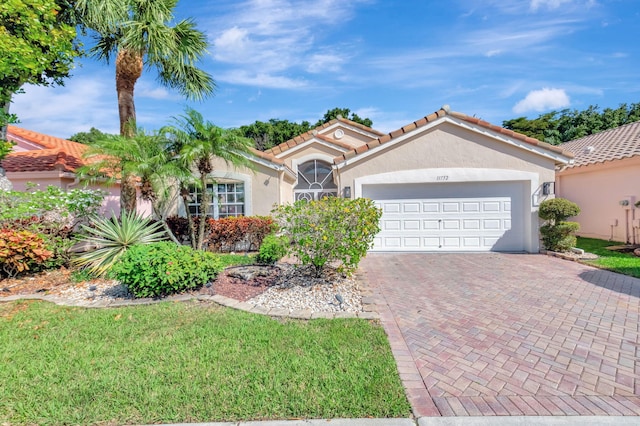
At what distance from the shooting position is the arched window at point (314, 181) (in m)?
16.9

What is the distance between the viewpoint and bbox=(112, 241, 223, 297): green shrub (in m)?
5.84

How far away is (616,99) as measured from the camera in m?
31.5

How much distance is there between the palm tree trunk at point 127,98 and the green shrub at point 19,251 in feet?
9.51

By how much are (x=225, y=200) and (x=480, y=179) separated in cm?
1044

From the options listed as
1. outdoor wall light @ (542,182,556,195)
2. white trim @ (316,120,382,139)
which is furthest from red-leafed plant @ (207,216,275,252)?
white trim @ (316,120,382,139)

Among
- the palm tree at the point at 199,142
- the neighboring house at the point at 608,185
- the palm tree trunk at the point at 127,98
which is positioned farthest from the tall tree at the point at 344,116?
the palm tree at the point at 199,142

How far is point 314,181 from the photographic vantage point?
1714 cm

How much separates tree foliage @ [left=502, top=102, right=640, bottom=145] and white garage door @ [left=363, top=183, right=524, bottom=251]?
90.4ft

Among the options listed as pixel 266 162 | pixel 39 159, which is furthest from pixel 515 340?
pixel 39 159

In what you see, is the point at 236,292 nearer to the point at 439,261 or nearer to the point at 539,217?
the point at 439,261

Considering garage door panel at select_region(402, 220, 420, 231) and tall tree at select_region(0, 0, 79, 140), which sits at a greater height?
tall tree at select_region(0, 0, 79, 140)

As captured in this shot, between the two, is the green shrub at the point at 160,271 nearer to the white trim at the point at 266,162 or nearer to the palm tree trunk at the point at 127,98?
the palm tree trunk at the point at 127,98

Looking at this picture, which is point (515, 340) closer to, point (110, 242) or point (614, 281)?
point (614, 281)

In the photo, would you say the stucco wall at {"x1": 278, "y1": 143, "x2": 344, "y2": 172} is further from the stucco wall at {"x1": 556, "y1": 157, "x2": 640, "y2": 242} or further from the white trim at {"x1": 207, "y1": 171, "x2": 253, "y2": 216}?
the stucco wall at {"x1": 556, "y1": 157, "x2": 640, "y2": 242}
